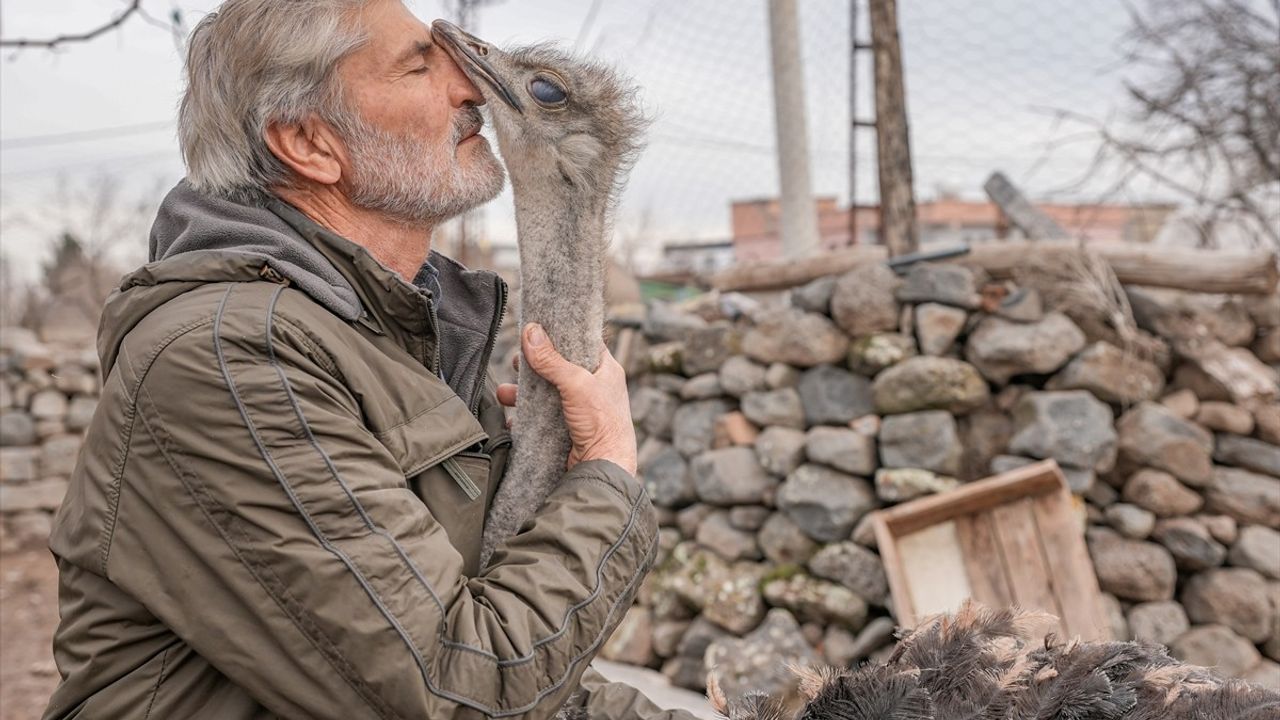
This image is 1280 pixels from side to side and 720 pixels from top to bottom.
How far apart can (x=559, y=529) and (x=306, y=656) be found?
368 mm

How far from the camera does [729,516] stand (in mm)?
5203

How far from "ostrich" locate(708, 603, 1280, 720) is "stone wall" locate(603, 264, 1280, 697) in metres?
2.88

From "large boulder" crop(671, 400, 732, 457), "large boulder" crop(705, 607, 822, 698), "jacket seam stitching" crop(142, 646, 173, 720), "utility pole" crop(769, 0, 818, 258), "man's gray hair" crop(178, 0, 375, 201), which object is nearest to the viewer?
"jacket seam stitching" crop(142, 646, 173, 720)

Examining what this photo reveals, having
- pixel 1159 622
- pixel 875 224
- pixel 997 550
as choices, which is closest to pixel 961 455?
pixel 997 550

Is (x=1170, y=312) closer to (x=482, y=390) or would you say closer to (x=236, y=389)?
(x=482, y=390)

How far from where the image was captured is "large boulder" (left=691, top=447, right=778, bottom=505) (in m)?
5.06

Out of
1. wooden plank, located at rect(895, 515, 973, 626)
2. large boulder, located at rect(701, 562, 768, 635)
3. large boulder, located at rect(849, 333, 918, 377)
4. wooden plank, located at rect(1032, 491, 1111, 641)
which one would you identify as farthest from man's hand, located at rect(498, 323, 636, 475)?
large boulder, located at rect(701, 562, 768, 635)

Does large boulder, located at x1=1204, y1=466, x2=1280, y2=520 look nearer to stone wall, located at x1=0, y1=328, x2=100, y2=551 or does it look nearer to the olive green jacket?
the olive green jacket

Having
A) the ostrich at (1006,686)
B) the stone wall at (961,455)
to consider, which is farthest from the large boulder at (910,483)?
the ostrich at (1006,686)

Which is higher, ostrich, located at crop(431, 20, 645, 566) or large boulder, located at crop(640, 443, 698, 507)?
ostrich, located at crop(431, 20, 645, 566)

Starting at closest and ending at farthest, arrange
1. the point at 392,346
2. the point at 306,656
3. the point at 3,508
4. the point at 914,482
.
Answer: the point at 306,656 < the point at 392,346 < the point at 914,482 < the point at 3,508

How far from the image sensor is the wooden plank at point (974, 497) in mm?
4207

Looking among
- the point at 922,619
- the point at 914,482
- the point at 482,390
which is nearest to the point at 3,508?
the point at 914,482

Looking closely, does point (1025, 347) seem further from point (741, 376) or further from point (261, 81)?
point (261, 81)
